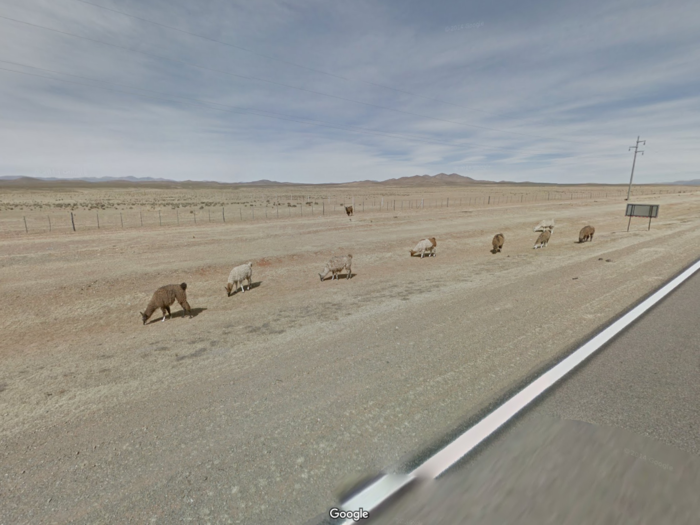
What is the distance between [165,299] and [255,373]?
4.51 metres

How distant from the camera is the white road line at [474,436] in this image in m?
2.71

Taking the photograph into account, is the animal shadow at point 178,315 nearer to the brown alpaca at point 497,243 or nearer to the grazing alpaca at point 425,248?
the grazing alpaca at point 425,248

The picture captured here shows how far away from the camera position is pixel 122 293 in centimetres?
1031

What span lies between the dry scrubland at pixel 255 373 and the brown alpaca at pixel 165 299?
38 cm

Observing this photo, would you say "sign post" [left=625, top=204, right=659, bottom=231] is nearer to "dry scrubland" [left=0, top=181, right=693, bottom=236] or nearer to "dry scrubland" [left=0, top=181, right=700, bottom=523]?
"dry scrubland" [left=0, top=181, right=700, bottom=523]

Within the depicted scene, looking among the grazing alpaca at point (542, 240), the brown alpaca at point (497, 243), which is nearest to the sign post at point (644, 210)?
the grazing alpaca at point (542, 240)

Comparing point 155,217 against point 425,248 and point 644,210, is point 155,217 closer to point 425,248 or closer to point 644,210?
point 425,248

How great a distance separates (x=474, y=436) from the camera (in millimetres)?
3291

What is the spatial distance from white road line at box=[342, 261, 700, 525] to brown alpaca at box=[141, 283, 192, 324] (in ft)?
22.6

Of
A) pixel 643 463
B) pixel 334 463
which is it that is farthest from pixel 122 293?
pixel 643 463

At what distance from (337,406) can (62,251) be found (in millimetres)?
18208

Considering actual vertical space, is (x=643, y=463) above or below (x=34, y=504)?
above

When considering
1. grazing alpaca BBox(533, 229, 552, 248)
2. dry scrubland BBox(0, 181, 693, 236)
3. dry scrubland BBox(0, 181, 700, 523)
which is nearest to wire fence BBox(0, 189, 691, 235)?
dry scrubland BBox(0, 181, 693, 236)

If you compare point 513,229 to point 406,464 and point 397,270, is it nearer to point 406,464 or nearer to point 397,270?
point 397,270
